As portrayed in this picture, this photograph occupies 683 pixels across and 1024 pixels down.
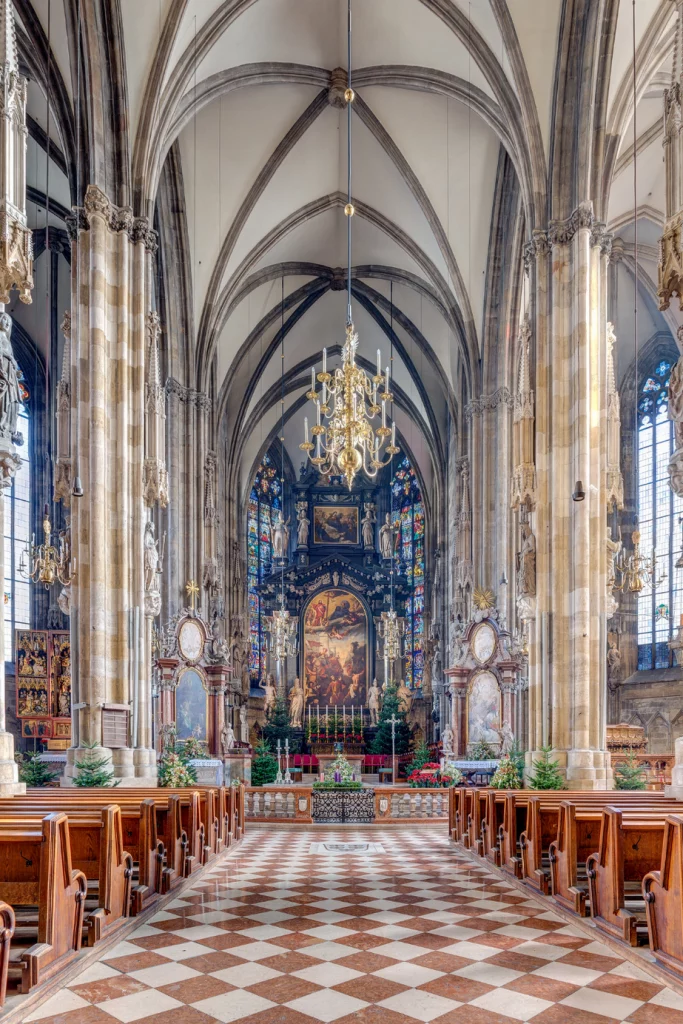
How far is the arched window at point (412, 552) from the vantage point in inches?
1609

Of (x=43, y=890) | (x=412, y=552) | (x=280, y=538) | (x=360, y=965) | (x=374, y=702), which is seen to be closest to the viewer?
(x=43, y=890)

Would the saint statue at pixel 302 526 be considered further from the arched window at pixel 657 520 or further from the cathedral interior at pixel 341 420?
the arched window at pixel 657 520

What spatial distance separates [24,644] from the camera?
2058cm

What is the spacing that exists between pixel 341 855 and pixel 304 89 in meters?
18.3

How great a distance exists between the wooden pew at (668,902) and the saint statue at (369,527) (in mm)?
37176

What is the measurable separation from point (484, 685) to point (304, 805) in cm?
803

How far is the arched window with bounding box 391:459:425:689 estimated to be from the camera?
40875mm

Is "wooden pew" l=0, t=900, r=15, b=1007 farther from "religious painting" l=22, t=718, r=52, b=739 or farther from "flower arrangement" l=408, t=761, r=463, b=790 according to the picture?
"religious painting" l=22, t=718, r=52, b=739

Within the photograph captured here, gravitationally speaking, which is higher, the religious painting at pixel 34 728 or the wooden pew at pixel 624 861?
the wooden pew at pixel 624 861

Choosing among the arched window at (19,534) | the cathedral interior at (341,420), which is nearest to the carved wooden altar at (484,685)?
the cathedral interior at (341,420)

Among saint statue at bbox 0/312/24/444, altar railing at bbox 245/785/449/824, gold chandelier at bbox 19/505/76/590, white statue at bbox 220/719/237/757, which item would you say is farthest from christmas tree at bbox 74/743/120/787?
white statue at bbox 220/719/237/757

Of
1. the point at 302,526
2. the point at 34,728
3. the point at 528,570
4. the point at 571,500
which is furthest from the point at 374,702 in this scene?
the point at 571,500

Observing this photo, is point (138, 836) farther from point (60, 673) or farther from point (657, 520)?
point (657, 520)

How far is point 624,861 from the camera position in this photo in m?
6.90
